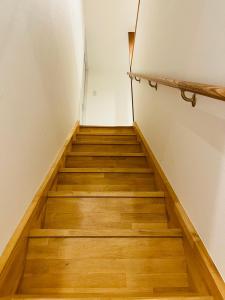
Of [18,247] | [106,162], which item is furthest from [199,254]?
[106,162]

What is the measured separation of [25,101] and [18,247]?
0.73 m

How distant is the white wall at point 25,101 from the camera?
3.37 feet

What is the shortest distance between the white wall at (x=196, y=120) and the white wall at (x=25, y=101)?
2.88 feet

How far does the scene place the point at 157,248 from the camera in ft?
4.15

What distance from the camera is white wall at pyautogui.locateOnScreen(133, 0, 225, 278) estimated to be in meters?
0.98

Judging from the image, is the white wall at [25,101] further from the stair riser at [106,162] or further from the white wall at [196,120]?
the white wall at [196,120]

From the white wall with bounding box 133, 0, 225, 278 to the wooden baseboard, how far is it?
0.84 metres

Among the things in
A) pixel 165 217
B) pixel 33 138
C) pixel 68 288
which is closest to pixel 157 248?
pixel 165 217

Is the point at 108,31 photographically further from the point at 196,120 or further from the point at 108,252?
the point at 108,252

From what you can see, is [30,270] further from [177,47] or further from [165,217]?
[177,47]

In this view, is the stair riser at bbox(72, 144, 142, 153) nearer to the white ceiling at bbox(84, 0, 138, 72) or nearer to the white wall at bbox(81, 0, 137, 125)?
the white wall at bbox(81, 0, 137, 125)

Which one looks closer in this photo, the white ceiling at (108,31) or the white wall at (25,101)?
the white wall at (25,101)

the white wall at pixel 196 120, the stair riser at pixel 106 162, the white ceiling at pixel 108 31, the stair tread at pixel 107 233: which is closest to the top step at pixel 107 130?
the stair riser at pixel 106 162

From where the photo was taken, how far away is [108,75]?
234 inches
